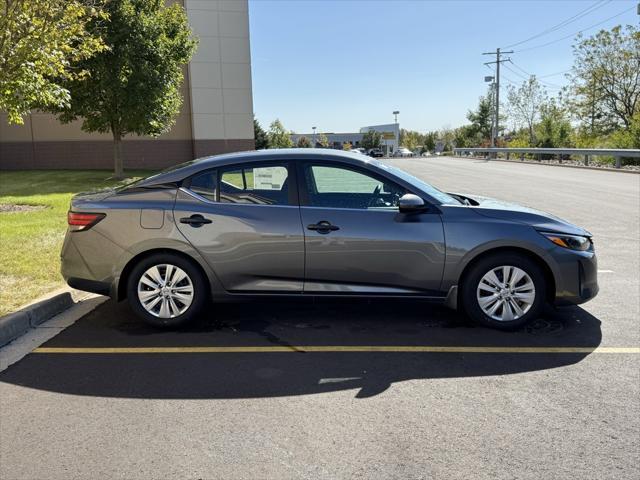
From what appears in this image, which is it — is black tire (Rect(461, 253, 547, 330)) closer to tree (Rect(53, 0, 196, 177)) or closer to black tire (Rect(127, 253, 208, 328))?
black tire (Rect(127, 253, 208, 328))

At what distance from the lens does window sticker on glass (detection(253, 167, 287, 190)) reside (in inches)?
193

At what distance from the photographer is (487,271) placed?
4.68 m

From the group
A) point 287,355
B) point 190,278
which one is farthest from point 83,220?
point 287,355

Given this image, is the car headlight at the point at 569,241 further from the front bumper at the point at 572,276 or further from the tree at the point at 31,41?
the tree at the point at 31,41

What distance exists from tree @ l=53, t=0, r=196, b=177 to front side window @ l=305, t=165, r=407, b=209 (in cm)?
1447

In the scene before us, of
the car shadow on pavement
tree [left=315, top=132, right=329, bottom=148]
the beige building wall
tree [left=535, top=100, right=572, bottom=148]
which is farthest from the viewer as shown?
tree [left=315, top=132, right=329, bottom=148]

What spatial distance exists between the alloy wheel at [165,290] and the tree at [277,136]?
46.7 meters

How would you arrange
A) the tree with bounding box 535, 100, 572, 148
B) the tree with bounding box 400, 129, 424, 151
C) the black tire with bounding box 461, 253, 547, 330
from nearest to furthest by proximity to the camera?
the black tire with bounding box 461, 253, 547, 330
the tree with bounding box 535, 100, 572, 148
the tree with bounding box 400, 129, 424, 151

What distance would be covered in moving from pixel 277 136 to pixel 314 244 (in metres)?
55.0

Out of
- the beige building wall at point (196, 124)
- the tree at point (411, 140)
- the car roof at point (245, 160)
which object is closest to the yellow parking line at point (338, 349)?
the car roof at point (245, 160)

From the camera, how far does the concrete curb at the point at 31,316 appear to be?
181 inches

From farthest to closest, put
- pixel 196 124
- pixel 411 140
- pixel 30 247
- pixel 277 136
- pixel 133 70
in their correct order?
pixel 411 140 → pixel 277 136 → pixel 196 124 → pixel 133 70 → pixel 30 247

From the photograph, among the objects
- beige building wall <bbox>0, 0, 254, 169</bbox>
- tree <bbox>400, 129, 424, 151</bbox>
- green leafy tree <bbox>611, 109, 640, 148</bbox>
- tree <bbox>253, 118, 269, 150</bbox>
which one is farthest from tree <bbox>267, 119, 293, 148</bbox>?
tree <bbox>400, 129, 424, 151</bbox>

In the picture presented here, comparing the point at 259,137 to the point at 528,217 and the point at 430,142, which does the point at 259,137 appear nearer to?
the point at 528,217
